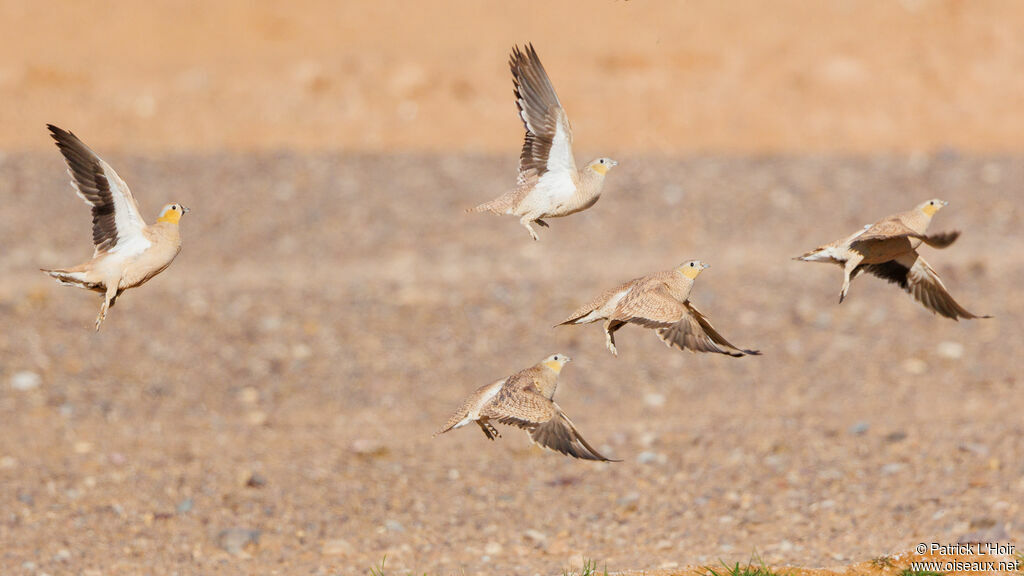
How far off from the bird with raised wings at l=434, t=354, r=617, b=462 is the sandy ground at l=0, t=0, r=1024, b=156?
22.5m

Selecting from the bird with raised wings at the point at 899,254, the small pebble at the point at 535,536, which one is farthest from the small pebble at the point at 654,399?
the bird with raised wings at the point at 899,254

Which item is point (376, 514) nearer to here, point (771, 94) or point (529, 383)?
point (529, 383)

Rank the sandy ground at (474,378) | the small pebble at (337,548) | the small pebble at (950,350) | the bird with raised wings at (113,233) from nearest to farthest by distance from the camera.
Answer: the bird with raised wings at (113,233)
the small pebble at (337,548)
the sandy ground at (474,378)
the small pebble at (950,350)

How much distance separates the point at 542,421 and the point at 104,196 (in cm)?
202

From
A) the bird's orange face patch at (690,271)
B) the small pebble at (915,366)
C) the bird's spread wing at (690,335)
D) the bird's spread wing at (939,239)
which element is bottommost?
the bird's spread wing at (690,335)

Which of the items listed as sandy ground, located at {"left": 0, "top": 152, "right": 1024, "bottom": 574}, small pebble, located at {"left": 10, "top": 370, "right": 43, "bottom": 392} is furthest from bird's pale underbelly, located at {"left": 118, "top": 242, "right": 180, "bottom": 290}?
small pebble, located at {"left": 10, "top": 370, "right": 43, "bottom": 392}

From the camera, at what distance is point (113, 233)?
5309mm

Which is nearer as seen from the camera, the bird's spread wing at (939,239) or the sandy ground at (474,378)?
the bird's spread wing at (939,239)

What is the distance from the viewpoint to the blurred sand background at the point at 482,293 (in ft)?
36.4

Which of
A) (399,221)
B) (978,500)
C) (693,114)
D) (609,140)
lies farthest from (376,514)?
(693,114)

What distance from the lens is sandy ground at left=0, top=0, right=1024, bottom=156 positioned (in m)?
29.3

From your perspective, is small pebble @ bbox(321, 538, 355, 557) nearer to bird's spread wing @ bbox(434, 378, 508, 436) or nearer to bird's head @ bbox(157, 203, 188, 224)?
bird's spread wing @ bbox(434, 378, 508, 436)

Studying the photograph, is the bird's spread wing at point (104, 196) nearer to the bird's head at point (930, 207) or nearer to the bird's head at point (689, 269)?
the bird's head at point (689, 269)

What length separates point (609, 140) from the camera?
28.9 metres
